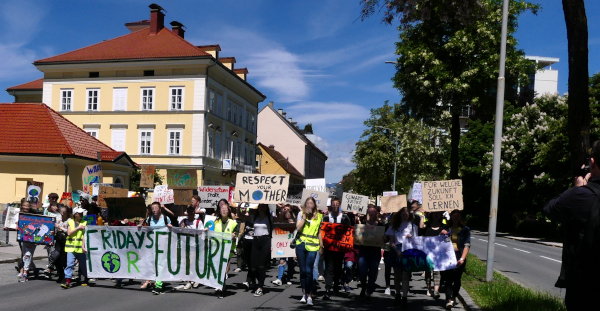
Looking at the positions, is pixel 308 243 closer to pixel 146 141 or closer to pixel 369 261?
pixel 369 261

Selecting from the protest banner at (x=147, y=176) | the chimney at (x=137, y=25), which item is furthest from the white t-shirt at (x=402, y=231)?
the chimney at (x=137, y=25)

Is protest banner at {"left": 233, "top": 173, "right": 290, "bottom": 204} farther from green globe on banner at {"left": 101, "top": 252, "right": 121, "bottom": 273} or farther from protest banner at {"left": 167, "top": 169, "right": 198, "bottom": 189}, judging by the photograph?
protest banner at {"left": 167, "top": 169, "right": 198, "bottom": 189}

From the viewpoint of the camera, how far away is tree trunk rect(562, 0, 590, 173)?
24.5 feet

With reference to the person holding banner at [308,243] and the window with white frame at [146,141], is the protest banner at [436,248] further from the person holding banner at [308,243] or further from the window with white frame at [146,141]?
the window with white frame at [146,141]

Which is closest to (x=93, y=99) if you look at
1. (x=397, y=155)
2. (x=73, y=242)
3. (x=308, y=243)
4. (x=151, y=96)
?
(x=151, y=96)

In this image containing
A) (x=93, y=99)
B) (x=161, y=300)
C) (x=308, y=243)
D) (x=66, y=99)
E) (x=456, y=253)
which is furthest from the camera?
(x=66, y=99)

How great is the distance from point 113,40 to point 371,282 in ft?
159

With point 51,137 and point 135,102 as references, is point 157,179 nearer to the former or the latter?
point 135,102

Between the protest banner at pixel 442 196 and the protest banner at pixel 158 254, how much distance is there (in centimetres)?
446

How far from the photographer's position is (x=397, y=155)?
48.6m

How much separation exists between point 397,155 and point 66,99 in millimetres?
28118

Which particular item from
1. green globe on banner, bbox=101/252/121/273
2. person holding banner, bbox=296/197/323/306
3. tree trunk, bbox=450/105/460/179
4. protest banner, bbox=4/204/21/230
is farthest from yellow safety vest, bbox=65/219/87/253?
tree trunk, bbox=450/105/460/179

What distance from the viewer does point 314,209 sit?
11.1 meters

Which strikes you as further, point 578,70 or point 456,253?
point 456,253
